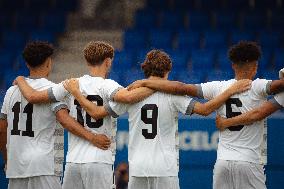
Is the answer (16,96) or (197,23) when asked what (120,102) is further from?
(197,23)

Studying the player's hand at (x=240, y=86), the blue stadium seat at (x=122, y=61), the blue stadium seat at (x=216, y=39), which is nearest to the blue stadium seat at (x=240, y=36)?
the blue stadium seat at (x=216, y=39)

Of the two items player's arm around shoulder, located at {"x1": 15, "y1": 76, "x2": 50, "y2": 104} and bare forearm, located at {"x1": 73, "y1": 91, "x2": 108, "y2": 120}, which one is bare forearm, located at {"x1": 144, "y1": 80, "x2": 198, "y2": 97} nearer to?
bare forearm, located at {"x1": 73, "y1": 91, "x2": 108, "y2": 120}

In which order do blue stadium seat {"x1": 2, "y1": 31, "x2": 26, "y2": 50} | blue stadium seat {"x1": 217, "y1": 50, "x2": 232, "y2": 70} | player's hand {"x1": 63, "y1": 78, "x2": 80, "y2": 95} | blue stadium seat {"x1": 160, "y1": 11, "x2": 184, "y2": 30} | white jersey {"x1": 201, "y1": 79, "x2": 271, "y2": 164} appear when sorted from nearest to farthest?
1. white jersey {"x1": 201, "y1": 79, "x2": 271, "y2": 164}
2. player's hand {"x1": 63, "y1": 78, "x2": 80, "y2": 95}
3. blue stadium seat {"x1": 217, "y1": 50, "x2": 232, "y2": 70}
4. blue stadium seat {"x1": 2, "y1": 31, "x2": 26, "y2": 50}
5. blue stadium seat {"x1": 160, "y1": 11, "x2": 184, "y2": 30}

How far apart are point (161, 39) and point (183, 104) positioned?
29.7ft

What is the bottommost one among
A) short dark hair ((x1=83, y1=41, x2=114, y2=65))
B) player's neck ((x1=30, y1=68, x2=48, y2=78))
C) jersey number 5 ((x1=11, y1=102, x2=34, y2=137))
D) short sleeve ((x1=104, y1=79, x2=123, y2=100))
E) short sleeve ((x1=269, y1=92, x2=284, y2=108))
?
jersey number 5 ((x1=11, y1=102, x2=34, y2=137))

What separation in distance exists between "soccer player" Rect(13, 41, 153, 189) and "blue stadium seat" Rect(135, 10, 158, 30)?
9.56 m

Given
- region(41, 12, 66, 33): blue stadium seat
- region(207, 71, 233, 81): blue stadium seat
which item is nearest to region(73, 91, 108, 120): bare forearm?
region(207, 71, 233, 81): blue stadium seat

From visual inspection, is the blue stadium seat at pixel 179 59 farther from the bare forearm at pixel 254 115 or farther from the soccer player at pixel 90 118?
the bare forearm at pixel 254 115

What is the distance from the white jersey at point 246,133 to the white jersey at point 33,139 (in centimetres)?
142

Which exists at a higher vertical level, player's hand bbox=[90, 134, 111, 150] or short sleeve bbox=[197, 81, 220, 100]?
short sleeve bbox=[197, 81, 220, 100]

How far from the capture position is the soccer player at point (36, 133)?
6.26 meters

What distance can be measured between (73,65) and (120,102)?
8.93 meters

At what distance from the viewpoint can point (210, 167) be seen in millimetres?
9195

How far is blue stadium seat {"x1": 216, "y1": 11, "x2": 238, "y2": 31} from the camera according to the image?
15430 millimetres
